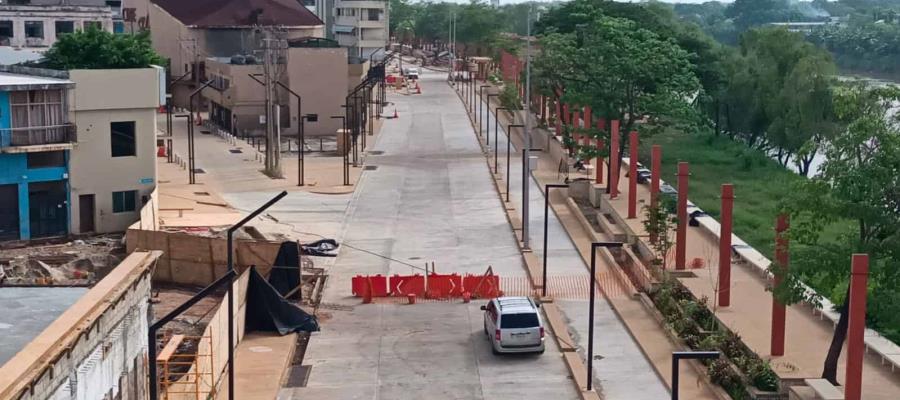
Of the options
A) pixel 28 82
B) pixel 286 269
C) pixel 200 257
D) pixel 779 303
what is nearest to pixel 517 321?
pixel 779 303

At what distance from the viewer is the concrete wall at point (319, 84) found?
93.3 metres

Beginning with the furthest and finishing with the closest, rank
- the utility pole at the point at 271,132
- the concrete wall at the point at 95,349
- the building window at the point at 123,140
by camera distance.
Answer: the utility pole at the point at 271,132 → the building window at the point at 123,140 → the concrete wall at the point at 95,349

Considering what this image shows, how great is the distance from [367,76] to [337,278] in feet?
214

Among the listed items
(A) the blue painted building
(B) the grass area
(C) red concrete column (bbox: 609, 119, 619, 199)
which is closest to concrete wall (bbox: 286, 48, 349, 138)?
(B) the grass area

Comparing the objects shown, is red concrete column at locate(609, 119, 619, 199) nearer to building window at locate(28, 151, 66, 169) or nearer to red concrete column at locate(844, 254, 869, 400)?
building window at locate(28, 151, 66, 169)

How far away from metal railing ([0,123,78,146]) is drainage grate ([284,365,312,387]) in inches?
801

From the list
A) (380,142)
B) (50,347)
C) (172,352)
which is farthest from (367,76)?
(50,347)

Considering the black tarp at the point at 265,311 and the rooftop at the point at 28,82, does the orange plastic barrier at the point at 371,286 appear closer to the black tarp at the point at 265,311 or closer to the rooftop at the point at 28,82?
the black tarp at the point at 265,311

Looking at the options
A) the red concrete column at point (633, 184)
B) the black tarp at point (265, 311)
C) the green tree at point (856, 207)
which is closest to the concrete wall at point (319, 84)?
the red concrete column at point (633, 184)

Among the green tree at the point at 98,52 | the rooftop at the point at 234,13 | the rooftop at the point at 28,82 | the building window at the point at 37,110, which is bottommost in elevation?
the building window at the point at 37,110

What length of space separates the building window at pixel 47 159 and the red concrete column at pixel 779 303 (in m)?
29.8

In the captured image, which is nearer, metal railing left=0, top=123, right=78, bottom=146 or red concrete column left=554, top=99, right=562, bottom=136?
metal railing left=0, top=123, right=78, bottom=146

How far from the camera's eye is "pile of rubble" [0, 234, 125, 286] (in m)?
39.1

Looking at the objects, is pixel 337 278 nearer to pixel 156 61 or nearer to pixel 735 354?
pixel 735 354
